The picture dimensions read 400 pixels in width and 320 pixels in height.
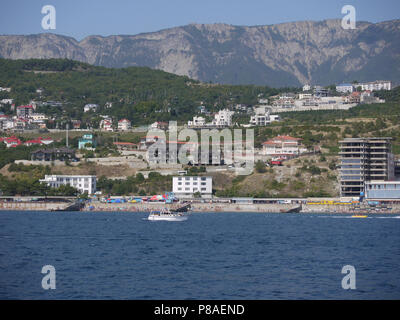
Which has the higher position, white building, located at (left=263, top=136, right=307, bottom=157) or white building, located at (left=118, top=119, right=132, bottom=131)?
white building, located at (left=118, top=119, right=132, bottom=131)

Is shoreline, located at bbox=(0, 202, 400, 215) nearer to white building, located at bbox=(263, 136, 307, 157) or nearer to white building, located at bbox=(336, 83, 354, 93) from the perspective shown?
white building, located at bbox=(263, 136, 307, 157)

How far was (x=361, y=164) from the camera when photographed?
91500 mm

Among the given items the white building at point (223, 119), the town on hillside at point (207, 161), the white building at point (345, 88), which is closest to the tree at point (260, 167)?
the town on hillside at point (207, 161)

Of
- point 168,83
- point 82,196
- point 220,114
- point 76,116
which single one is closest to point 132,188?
point 82,196

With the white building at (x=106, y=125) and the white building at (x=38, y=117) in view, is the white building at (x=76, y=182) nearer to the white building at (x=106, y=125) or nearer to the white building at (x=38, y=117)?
the white building at (x=106, y=125)

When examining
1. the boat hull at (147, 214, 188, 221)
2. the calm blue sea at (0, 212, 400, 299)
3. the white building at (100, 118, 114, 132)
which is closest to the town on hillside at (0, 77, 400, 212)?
the white building at (100, 118, 114, 132)

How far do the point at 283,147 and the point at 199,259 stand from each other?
6949 centimetres

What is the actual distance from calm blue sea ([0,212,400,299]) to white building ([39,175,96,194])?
30501mm

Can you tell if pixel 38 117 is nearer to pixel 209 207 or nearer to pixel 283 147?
pixel 283 147

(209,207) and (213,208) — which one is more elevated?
(209,207)

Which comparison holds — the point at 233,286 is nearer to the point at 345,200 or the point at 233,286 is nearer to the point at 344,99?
the point at 345,200

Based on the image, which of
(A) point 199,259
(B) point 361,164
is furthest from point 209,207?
(A) point 199,259

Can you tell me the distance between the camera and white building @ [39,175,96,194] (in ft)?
327

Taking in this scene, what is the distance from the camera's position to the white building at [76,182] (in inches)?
3930
